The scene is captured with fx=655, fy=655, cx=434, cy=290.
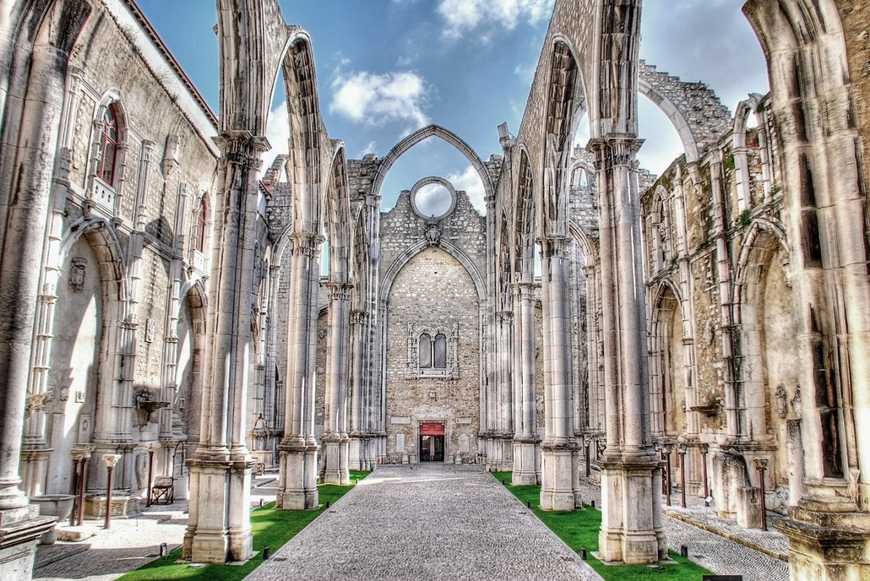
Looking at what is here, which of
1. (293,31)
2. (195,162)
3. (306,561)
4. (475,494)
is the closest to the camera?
(306,561)

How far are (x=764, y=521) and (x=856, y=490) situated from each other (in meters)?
7.53

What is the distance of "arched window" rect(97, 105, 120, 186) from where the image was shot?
45.5ft

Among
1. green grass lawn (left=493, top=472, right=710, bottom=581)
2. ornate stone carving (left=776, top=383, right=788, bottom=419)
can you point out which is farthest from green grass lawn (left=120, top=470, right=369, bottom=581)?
ornate stone carving (left=776, top=383, right=788, bottom=419)

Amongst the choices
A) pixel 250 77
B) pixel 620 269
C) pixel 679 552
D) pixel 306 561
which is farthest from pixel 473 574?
pixel 250 77

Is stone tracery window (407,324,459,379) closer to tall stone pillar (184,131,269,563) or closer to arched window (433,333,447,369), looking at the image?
arched window (433,333,447,369)

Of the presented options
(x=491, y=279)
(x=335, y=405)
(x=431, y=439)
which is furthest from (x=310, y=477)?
(x=431, y=439)

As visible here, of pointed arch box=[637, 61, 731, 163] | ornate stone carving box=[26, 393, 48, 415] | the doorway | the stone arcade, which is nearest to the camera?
the stone arcade

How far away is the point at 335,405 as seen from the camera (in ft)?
61.9

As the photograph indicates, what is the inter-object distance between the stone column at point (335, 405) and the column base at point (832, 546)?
15.0 metres

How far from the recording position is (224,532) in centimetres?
862

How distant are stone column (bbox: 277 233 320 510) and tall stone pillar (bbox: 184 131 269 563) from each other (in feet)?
15.1

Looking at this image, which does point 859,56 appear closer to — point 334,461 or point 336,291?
point 336,291

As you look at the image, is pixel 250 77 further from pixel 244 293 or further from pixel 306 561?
pixel 306 561

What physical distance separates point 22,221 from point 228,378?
4709mm
